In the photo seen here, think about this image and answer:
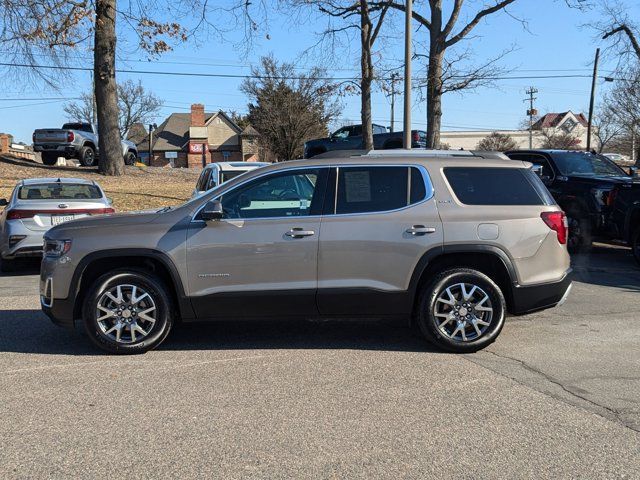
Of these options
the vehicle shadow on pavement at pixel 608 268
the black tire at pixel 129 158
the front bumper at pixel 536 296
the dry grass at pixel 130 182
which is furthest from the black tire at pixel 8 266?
the black tire at pixel 129 158

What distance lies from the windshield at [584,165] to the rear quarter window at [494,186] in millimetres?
7056

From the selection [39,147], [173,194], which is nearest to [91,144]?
[39,147]

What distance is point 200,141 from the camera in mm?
63531

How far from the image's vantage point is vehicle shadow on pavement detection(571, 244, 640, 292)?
934cm

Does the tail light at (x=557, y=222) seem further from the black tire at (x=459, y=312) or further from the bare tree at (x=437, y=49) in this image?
the bare tree at (x=437, y=49)

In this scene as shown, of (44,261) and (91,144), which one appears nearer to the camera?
(44,261)

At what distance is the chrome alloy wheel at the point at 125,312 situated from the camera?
5.50 m

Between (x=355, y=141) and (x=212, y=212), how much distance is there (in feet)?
64.8

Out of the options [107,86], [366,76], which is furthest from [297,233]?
[107,86]

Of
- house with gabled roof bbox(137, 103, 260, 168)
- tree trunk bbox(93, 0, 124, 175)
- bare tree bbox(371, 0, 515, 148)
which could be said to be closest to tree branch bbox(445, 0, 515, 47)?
bare tree bbox(371, 0, 515, 148)

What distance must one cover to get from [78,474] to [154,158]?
219 feet

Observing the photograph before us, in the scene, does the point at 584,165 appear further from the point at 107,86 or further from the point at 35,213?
the point at 107,86

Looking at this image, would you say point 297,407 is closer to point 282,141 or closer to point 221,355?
point 221,355

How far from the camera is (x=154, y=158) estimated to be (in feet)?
220
